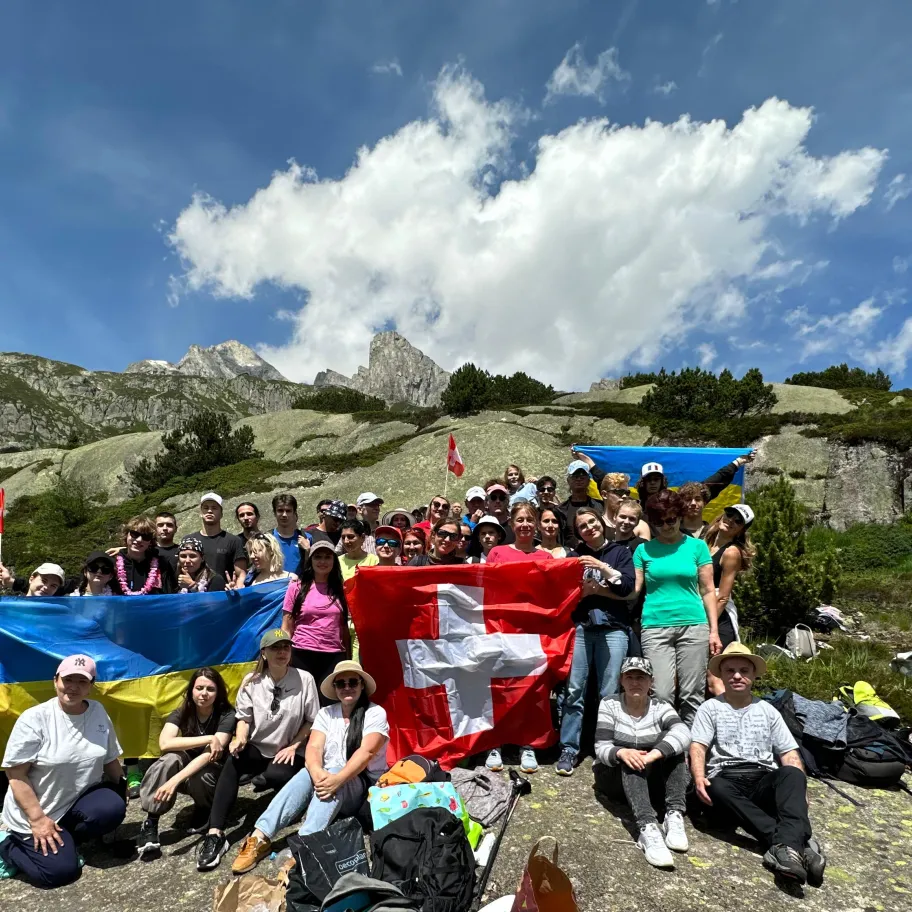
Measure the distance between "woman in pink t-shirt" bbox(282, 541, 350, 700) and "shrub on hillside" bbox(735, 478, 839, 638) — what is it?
8.08 m

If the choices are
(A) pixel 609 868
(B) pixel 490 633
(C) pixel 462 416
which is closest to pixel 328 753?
(B) pixel 490 633

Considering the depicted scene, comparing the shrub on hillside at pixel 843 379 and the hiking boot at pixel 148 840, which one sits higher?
the shrub on hillside at pixel 843 379

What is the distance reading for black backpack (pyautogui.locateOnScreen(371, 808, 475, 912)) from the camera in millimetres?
3418

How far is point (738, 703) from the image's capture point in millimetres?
4598

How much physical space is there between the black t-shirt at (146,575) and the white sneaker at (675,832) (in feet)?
18.2

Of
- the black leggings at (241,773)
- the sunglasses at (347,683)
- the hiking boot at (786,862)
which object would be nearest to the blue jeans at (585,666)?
the hiking boot at (786,862)

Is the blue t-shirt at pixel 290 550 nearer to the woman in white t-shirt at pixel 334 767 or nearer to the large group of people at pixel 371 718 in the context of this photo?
the large group of people at pixel 371 718

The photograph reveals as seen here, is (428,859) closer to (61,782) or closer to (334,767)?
(334,767)

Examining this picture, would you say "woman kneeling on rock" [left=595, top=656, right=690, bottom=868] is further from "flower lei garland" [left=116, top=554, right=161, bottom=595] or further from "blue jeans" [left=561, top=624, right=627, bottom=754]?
"flower lei garland" [left=116, top=554, right=161, bottom=595]

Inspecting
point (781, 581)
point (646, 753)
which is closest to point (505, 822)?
point (646, 753)

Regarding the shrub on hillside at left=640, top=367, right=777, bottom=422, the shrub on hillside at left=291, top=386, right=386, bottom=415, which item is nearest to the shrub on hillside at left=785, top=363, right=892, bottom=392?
the shrub on hillside at left=640, top=367, right=777, bottom=422

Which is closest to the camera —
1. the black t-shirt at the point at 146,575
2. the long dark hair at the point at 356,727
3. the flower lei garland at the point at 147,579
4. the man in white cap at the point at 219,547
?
the long dark hair at the point at 356,727

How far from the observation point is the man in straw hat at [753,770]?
388 cm

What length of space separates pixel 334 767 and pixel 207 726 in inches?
51.5
